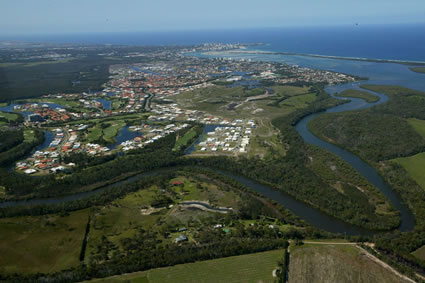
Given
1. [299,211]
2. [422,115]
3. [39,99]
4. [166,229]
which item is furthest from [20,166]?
[422,115]

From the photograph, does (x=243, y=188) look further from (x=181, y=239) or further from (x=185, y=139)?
(x=185, y=139)

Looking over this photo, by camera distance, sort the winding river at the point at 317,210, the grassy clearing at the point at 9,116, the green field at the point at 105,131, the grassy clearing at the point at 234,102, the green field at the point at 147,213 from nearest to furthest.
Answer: the green field at the point at 147,213, the winding river at the point at 317,210, the green field at the point at 105,131, the grassy clearing at the point at 9,116, the grassy clearing at the point at 234,102

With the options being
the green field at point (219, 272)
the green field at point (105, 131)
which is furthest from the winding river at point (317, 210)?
the green field at point (105, 131)

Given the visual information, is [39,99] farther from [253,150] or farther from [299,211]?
[299,211]

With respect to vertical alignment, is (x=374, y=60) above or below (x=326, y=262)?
above

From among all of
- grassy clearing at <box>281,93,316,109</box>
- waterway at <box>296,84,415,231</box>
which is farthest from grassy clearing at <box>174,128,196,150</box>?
grassy clearing at <box>281,93,316,109</box>

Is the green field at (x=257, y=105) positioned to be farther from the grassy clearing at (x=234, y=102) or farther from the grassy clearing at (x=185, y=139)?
the grassy clearing at (x=185, y=139)
